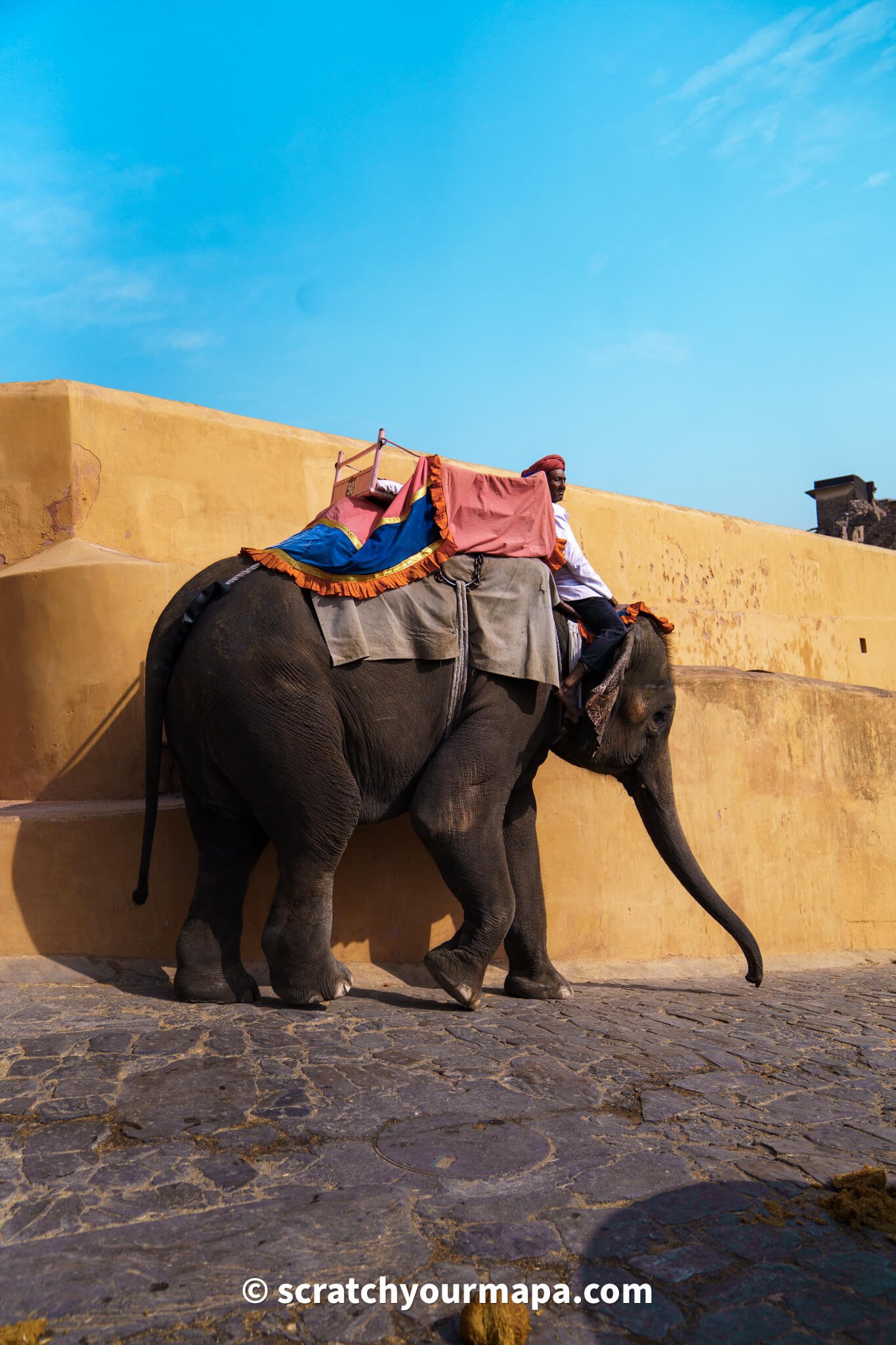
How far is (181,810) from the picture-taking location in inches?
201

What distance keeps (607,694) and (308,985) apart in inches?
76.1

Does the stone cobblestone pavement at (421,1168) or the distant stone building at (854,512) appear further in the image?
the distant stone building at (854,512)

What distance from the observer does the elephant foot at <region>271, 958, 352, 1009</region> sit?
4.46 m

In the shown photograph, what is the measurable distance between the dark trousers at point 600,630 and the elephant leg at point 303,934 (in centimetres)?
155

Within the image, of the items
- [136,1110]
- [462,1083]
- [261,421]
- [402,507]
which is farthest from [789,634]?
[136,1110]

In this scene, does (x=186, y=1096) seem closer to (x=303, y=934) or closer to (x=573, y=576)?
(x=303, y=934)

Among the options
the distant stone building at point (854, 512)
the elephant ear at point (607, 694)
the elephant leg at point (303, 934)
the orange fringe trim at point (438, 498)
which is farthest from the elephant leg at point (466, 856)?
the distant stone building at point (854, 512)

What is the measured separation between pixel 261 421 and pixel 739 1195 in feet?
19.2

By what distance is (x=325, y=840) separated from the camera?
14.9ft

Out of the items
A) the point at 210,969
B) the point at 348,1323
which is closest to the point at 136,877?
the point at 210,969

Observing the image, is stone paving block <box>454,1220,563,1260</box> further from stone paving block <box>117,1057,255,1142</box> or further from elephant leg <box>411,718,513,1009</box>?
elephant leg <box>411,718,513,1009</box>

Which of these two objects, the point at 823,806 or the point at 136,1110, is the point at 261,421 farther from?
the point at 136,1110

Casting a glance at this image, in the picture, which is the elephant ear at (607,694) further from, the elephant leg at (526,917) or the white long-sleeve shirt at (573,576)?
the elephant leg at (526,917)

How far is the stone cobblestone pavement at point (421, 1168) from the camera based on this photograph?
81.0 inches
